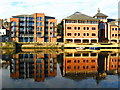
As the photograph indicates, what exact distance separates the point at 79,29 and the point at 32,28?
24551 millimetres

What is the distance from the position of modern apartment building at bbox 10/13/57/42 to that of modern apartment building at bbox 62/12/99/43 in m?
8.41

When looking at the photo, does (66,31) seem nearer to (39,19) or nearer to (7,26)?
(39,19)

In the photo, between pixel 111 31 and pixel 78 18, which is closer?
pixel 78 18

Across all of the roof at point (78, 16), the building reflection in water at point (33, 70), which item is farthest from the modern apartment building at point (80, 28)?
the building reflection in water at point (33, 70)

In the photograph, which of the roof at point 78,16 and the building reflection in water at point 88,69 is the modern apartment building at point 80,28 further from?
the building reflection in water at point 88,69

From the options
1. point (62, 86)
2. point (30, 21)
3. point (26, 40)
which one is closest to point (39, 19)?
point (30, 21)

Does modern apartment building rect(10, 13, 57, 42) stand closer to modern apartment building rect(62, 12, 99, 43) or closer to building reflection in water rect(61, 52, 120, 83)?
modern apartment building rect(62, 12, 99, 43)

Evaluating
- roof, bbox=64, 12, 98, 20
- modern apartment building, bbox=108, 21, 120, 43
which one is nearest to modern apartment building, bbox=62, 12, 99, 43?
roof, bbox=64, 12, 98, 20

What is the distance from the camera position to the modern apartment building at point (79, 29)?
8050cm

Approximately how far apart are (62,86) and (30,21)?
6925 cm

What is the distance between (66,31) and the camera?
265ft

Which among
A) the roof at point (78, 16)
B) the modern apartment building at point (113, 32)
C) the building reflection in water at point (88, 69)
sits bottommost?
the building reflection in water at point (88, 69)

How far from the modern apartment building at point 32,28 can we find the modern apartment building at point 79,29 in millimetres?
8413

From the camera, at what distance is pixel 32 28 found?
277 ft
